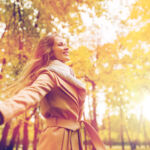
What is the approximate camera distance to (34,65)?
7.27 ft

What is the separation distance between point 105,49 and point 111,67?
150 centimetres

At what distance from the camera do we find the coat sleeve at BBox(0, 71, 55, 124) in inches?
48.8

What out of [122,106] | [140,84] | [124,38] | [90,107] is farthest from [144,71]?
[90,107]

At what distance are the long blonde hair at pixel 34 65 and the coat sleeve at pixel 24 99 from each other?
24cm

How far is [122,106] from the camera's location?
1725 centimetres

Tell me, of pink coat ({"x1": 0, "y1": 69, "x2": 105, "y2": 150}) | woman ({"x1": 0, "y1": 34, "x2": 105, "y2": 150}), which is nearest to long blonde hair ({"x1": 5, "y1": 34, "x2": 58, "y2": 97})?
woman ({"x1": 0, "y1": 34, "x2": 105, "y2": 150})

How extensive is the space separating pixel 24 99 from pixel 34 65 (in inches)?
33.3

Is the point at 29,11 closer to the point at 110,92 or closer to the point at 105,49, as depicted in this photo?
the point at 105,49

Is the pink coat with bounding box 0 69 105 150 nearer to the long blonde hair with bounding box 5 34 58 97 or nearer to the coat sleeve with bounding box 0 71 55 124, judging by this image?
the coat sleeve with bounding box 0 71 55 124

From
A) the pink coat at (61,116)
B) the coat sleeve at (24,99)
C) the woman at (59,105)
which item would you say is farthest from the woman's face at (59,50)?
the coat sleeve at (24,99)

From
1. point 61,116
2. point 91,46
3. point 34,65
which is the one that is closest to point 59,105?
point 61,116

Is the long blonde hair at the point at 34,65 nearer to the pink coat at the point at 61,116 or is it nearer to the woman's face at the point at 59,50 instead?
the woman's face at the point at 59,50

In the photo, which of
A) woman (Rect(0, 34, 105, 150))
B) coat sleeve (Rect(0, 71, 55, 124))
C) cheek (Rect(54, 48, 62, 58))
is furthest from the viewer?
cheek (Rect(54, 48, 62, 58))

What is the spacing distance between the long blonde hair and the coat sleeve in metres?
0.24
